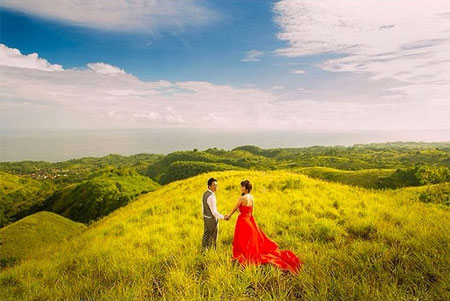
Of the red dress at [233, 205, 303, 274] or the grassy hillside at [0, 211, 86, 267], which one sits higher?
the red dress at [233, 205, 303, 274]

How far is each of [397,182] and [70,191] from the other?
9676 cm

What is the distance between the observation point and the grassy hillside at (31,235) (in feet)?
86.0

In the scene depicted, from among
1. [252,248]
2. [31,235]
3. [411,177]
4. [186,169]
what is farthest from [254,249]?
[186,169]

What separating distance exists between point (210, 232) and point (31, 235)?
3362cm

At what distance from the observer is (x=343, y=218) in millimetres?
11258

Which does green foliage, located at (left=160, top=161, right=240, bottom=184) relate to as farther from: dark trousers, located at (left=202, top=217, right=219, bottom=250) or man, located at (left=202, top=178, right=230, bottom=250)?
man, located at (left=202, top=178, right=230, bottom=250)

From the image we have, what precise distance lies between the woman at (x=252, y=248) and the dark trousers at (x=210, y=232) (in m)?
1.19

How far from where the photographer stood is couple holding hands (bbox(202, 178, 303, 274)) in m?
6.55

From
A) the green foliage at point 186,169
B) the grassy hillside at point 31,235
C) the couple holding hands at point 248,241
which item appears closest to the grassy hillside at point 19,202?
the grassy hillside at point 31,235

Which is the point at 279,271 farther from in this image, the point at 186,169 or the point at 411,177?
the point at 186,169

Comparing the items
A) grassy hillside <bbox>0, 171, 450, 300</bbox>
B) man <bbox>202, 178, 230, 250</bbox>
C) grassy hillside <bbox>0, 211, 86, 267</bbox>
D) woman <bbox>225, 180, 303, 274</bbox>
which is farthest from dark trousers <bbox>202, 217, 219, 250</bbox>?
grassy hillside <bbox>0, 211, 86, 267</bbox>

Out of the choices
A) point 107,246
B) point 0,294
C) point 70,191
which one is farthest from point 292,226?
point 70,191

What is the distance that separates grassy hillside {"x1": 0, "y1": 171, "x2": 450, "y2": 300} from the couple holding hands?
34 centimetres

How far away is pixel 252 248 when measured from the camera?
7.02 metres
